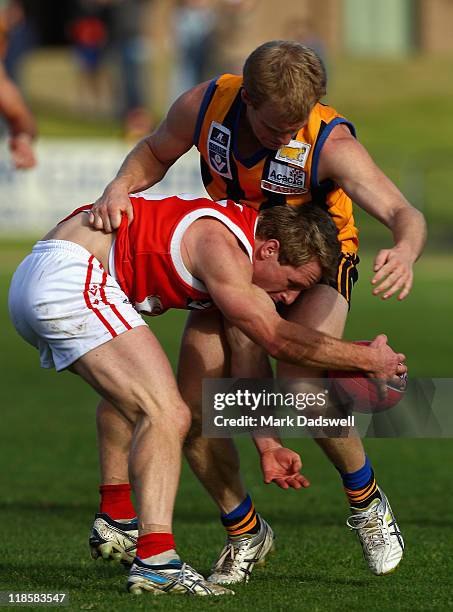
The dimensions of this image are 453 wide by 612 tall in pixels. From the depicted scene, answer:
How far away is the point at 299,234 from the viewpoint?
20.6 ft

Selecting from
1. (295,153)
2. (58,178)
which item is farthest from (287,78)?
(58,178)

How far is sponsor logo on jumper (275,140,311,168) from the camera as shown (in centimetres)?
642

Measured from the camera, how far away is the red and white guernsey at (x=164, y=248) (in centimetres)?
614

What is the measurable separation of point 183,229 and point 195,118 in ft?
2.93

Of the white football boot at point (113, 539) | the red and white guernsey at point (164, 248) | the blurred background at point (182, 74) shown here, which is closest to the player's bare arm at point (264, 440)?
the red and white guernsey at point (164, 248)

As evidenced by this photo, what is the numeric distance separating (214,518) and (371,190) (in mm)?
3168

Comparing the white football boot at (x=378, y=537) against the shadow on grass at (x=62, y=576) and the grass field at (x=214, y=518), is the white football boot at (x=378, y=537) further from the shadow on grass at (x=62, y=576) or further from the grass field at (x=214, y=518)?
the shadow on grass at (x=62, y=576)

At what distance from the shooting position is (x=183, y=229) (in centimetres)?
612

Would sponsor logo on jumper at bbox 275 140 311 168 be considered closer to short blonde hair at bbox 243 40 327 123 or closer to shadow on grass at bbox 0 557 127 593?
short blonde hair at bbox 243 40 327 123

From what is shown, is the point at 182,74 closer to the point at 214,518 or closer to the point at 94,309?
the point at 214,518

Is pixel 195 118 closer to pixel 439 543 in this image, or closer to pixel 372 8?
pixel 439 543

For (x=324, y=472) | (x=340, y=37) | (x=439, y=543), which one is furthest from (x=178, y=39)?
(x=439, y=543)
